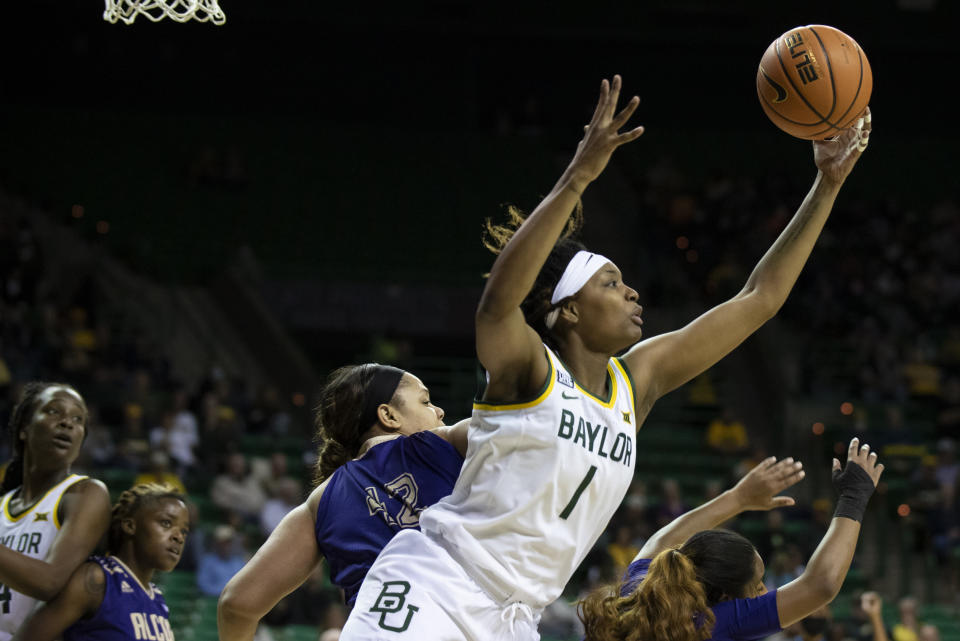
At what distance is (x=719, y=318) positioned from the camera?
3.68 metres

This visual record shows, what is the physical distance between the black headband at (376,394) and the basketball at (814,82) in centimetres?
149

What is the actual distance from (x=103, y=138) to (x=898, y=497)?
37.6 feet

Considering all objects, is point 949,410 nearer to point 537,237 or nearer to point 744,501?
point 744,501

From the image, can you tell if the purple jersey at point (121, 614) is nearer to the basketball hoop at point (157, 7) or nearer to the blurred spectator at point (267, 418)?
the basketball hoop at point (157, 7)

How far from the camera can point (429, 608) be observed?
3.09 metres

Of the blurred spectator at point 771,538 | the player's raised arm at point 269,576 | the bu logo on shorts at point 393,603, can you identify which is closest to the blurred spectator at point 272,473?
the blurred spectator at point 771,538

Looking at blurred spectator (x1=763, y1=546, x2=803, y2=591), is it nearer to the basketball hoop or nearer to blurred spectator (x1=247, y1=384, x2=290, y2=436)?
blurred spectator (x1=247, y1=384, x2=290, y2=436)

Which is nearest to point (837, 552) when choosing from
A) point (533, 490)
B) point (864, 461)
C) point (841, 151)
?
point (864, 461)

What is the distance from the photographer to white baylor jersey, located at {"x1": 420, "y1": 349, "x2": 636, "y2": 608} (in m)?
3.07

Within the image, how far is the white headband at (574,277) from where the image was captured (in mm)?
3311

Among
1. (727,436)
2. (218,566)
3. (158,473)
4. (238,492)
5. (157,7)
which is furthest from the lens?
(727,436)

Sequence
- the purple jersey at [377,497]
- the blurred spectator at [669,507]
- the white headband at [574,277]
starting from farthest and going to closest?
the blurred spectator at [669,507] → the purple jersey at [377,497] → the white headband at [574,277]

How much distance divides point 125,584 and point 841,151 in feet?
8.67

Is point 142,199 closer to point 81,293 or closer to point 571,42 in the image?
point 81,293
